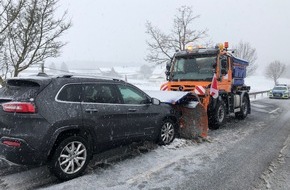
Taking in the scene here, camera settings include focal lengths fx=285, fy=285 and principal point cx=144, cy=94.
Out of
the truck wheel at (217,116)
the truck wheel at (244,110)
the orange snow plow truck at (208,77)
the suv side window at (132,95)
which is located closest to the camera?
the suv side window at (132,95)

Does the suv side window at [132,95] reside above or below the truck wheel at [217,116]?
above

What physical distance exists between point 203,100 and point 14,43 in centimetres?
945

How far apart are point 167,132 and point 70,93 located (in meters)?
3.12

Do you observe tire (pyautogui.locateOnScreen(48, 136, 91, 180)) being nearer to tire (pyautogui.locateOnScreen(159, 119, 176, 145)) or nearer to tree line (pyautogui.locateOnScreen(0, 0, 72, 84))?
tire (pyautogui.locateOnScreen(159, 119, 176, 145))

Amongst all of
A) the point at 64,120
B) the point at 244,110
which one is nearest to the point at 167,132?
the point at 64,120

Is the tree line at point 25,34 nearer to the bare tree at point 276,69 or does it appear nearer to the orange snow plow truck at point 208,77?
the orange snow plow truck at point 208,77

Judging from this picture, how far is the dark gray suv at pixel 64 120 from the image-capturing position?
4332mm

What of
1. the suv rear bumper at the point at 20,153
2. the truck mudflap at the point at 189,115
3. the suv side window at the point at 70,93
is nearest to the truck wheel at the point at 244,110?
the truck mudflap at the point at 189,115

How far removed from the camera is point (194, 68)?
980cm

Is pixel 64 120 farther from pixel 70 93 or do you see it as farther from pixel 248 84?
pixel 248 84

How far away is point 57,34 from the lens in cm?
1445

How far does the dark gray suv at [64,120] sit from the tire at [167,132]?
40.8 inches

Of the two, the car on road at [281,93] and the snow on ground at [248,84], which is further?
the snow on ground at [248,84]

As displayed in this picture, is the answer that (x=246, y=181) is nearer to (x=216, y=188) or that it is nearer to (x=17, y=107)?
(x=216, y=188)
